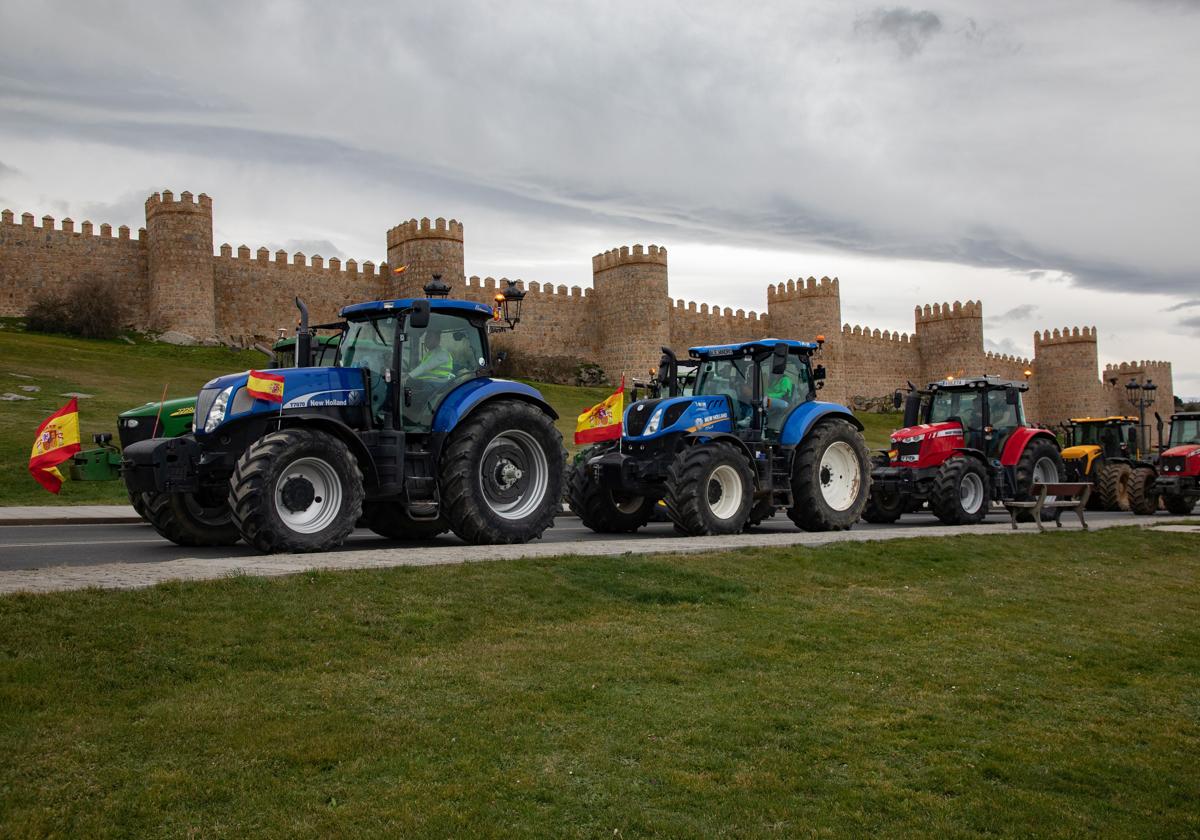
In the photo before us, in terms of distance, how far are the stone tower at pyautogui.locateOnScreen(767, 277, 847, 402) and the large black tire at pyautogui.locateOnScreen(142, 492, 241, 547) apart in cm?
5349

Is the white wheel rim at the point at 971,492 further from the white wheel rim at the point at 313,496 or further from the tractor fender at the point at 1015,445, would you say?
the white wheel rim at the point at 313,496

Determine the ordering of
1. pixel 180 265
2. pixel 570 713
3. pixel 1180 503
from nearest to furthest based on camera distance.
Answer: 1. pixel 570 713
2. pixel 1180 503
3. pixel 180 265

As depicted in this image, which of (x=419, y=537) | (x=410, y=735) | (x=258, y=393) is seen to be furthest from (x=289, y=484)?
(x=410, y=735)

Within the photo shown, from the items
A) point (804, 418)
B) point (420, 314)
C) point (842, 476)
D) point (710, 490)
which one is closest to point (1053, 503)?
point (842, 476)

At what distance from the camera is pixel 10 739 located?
464 centimetres

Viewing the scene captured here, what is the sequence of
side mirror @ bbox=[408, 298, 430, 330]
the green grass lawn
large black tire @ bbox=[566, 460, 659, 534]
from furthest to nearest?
large black tire @ bbox=[566, 460, 659, 534] < side mirror @ bbox=[408, 298, 430, 330] < the green grass lawn

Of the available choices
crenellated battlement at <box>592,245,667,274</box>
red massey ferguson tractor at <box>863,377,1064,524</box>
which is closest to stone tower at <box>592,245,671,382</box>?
crenellated battlement at <box>592,245,667,274</box>

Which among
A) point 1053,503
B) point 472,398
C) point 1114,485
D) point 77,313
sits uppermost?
point 77,313

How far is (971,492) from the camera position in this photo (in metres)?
17.4

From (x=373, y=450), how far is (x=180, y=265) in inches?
1534

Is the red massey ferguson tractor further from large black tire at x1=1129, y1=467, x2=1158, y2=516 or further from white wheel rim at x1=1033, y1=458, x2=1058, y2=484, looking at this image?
large black tire at x1=1129, y1=467, x2=1158, y2=516

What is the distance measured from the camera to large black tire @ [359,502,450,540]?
12.2 m

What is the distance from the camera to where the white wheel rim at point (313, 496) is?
9742 mm

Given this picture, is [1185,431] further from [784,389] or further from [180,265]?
[180,265]
